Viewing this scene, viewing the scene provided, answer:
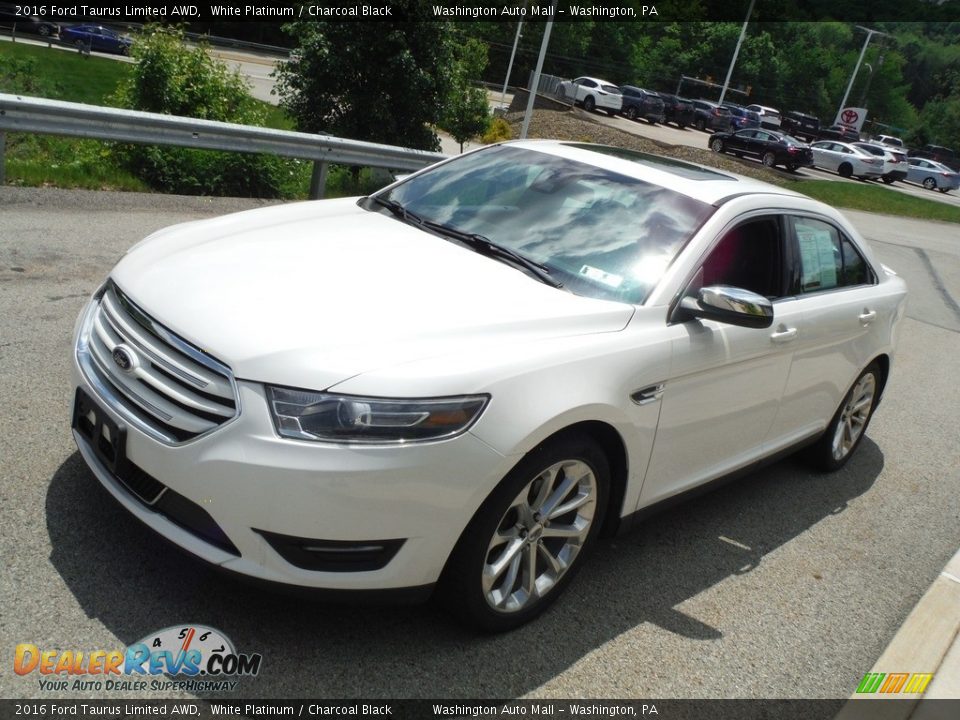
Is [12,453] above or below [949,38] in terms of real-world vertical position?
below

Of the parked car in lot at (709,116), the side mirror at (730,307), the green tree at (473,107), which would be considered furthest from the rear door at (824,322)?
the parked car in lot at (709,116)

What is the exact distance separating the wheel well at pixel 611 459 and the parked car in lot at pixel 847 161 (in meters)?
45.2

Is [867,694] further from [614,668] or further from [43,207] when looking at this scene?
[43,207]

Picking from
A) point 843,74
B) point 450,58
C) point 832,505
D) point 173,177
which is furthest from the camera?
point 843,74

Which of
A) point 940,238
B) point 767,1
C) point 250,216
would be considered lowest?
point 940,238

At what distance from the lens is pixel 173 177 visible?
Answer: 393 inches

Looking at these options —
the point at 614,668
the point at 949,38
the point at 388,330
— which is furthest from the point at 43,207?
the point at 949,38

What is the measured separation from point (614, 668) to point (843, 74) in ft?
351

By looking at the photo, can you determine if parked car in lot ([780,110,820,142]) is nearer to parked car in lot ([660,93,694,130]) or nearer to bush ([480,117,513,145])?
parked car in lot ([660,93,694,130])

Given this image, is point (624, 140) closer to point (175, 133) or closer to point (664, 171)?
point (175, 133)

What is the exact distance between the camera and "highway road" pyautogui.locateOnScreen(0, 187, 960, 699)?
2.96 metres

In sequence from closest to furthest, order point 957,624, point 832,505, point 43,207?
point 957,624, point 832,505, point 43,207

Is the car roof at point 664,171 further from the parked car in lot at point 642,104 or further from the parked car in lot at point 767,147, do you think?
the parked car in lot at point 642,104

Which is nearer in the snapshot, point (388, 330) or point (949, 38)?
point (388, 330)
